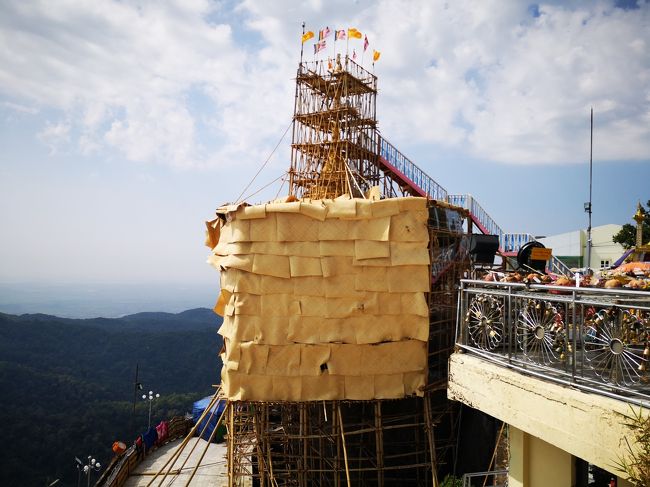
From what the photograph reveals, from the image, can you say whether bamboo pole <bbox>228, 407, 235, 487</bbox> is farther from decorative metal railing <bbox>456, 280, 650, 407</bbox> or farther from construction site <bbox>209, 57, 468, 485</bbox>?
decorative metal railing <bbox>456, 280, 650, 407</bbox>

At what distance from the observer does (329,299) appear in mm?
9625

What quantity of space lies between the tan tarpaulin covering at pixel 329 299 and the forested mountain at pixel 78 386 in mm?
28175

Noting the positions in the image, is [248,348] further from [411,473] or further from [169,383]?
[169,383]

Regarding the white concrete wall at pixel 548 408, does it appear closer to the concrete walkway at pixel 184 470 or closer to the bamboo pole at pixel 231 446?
the bamboo pole at pixel 231 446

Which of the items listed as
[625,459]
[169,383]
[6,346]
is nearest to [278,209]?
[625,459]

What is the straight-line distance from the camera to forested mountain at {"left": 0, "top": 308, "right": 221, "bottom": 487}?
141 feet

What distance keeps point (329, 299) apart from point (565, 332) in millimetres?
5860

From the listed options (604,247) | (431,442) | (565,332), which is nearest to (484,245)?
(431,442)

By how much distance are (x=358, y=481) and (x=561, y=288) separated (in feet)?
31.7

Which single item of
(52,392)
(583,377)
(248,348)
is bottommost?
(52,392)

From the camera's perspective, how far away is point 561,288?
156 inches

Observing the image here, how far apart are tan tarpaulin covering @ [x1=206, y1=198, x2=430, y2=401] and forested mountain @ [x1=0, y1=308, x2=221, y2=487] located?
28175 millimetres

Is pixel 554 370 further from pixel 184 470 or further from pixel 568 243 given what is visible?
pixel 568 243

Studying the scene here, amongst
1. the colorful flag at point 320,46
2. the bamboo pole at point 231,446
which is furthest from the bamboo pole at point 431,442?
the colorful flag at point 320,46
